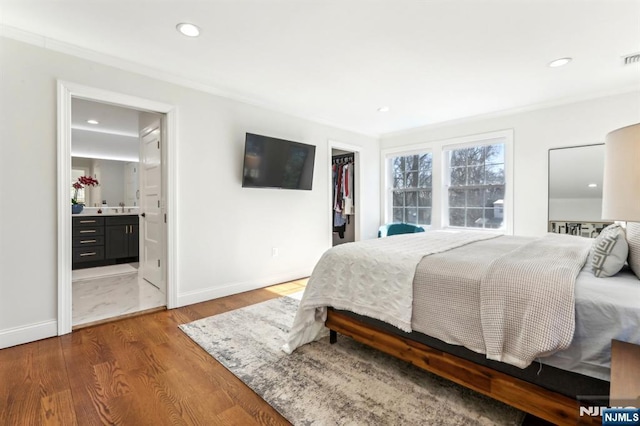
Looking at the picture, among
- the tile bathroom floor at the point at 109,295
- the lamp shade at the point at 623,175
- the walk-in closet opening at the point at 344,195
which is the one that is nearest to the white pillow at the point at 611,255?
the lamp shade at the point at 623,175

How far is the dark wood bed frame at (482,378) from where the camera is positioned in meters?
1.23

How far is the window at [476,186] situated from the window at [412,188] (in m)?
0.35

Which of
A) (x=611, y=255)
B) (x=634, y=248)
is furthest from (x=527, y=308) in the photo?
(x=634, y=248)

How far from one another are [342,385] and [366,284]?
59 centimetres

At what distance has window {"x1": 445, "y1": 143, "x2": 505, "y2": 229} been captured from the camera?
4079mm

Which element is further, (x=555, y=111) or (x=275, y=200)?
(x=275, y=200)

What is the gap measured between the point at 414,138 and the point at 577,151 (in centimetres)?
208

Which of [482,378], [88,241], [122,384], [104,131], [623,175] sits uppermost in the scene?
[104,131]

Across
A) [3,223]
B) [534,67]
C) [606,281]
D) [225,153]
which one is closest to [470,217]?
[534,67]

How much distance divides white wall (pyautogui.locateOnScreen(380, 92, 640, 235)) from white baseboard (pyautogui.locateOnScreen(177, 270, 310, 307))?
318cm

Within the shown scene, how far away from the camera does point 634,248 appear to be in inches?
54.2

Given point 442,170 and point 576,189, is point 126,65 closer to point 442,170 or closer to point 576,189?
point 442,170

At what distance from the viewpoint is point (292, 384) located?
1.73 metres

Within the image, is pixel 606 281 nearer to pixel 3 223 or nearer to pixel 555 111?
pixel 555 111
